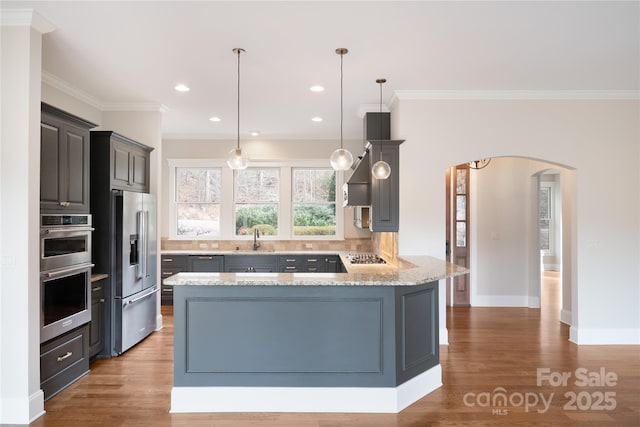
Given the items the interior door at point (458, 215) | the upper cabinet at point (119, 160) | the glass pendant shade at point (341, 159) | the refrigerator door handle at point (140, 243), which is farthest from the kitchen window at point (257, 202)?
the glass pendant shade at point (341, 159)

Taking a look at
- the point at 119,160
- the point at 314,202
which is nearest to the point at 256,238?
the point at 314,202

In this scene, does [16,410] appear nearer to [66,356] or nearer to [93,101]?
[66,356]

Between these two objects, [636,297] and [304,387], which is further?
[636,297]

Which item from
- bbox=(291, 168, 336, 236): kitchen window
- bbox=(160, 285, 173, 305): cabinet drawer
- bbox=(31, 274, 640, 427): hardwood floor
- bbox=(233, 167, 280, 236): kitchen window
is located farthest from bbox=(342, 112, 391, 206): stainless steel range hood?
bbox=(160, 285, 173, 305): cabinet drawer

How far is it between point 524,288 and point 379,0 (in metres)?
5.62

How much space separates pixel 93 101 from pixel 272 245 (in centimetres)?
363

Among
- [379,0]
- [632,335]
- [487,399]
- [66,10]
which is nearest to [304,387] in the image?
[487,399]

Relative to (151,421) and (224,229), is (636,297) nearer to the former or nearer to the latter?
(151,421)

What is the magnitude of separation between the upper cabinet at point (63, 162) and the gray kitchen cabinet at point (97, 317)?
2.91 feet

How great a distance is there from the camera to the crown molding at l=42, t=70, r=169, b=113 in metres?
4.45

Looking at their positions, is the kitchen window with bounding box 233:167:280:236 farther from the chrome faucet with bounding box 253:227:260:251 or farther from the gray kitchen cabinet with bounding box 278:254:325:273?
the gray kitchen cabinet with bounding box 278:254:325:273

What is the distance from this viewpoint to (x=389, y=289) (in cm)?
317

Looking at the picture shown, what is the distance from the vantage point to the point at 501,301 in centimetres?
685

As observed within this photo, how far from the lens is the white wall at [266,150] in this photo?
7.60 metres
